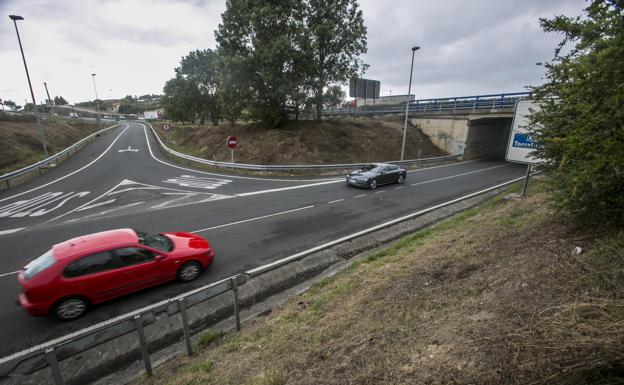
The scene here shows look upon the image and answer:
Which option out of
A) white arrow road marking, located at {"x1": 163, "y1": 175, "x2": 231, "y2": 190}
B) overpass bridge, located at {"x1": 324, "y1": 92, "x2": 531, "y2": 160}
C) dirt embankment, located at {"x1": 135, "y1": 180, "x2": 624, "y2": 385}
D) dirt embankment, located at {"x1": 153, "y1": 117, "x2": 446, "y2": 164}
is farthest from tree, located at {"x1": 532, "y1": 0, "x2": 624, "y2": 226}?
overpass bridge, located at {"x1": 324, "y1": 92, "x2": 531, "y2": 160}

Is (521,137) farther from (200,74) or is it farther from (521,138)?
(200,74)

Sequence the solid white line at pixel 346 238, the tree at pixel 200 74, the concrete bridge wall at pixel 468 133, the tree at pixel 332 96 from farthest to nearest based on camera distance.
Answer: the tree at pixel 200 74
the concrete bridge wall at pixel 468 133
the tree at pixel 332 96
the solid white line at pixel 346 238

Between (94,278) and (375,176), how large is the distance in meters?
13.4

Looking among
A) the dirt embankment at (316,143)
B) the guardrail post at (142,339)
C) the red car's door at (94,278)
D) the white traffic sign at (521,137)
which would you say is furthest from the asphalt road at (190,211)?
the dirt embankment at (316,143)

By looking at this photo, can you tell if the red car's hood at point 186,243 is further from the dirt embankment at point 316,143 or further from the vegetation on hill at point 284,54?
the vegetation on hill at point 284,54

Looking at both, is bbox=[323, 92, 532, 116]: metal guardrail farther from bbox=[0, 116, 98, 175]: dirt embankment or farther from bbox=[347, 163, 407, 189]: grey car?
bbox=[0, 116, 98, 175]: dirt embankment

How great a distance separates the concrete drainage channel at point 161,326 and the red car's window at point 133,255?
3.37 ft

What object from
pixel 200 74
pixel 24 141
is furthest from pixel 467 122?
pixel 24 141

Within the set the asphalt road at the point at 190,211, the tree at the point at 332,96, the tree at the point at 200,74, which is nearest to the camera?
the asphalt road at the point at 190,211

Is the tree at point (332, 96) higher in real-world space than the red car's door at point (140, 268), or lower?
higher

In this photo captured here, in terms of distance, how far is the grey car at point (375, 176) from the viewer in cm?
1591

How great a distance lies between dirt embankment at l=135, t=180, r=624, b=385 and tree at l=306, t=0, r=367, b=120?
21911 mm

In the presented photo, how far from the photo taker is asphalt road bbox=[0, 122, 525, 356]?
21.0 ft

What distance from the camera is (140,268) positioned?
20.0 feet
